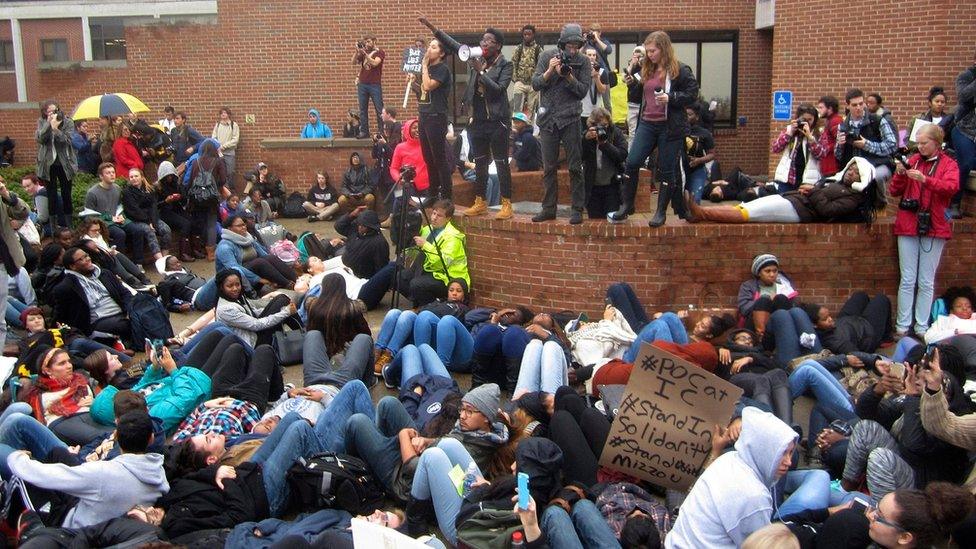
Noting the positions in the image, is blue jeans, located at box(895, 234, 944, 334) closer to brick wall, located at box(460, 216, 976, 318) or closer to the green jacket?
brick wall, located at box(460, 216, 976, 318)

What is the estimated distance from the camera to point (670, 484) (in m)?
6.52

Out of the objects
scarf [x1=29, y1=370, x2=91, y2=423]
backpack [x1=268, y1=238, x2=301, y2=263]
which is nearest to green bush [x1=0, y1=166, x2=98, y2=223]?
backpack [x1=268, y1=238, x2=301, y2=263]

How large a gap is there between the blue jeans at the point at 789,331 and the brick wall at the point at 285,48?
12.3 metres

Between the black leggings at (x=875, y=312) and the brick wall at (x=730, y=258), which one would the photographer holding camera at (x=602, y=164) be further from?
the black leggings at (x=875, y=312)

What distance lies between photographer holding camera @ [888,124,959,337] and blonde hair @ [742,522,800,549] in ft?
17.7

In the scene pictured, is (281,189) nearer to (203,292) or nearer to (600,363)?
(203,292)

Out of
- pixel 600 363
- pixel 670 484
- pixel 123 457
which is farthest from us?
pixel 600 363

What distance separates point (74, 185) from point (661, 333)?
10388 mm

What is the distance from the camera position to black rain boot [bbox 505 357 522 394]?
28.0 feet

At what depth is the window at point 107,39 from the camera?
102 ft

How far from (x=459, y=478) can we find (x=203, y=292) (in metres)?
5.37

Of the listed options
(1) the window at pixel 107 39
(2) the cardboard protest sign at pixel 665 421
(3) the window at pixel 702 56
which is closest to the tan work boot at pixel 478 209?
(2) the cardboard protest sign at pixel 665 421

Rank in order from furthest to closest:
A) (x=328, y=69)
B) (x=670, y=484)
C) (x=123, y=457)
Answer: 1. (x=328, y=69)
2. (x=670, y=484)
3. (x=123, y=457)

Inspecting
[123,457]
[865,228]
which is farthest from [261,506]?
[865,228]
